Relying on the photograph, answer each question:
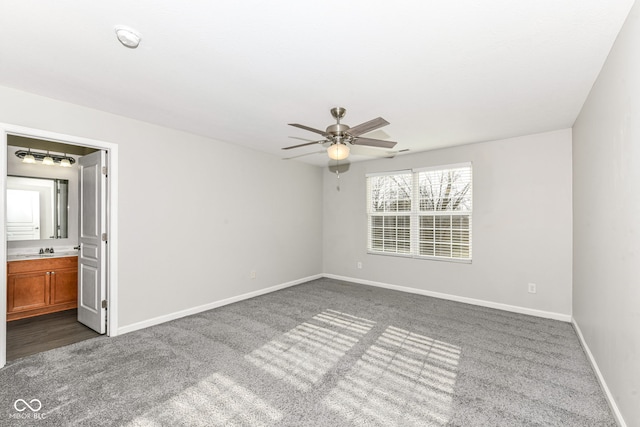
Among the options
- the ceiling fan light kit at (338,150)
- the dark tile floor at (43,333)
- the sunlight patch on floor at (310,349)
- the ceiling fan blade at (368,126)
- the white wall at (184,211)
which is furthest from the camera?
the white wall at (184,211)

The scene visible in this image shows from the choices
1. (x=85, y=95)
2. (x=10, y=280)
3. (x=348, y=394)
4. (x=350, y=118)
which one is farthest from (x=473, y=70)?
(x=10, y=280)

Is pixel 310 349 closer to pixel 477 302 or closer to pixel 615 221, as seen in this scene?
pixel 615 221

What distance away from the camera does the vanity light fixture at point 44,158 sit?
4.05 metres

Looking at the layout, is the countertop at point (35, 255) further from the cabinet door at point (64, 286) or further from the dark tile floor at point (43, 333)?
the dark tile floor at point (43, 333)

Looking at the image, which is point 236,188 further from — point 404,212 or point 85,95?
point 404,212

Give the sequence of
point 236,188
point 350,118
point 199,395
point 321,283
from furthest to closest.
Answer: point 321,283, point 236,188, point 350,118, point 199,395

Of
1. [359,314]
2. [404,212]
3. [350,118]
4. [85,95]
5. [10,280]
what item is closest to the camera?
[85,95]

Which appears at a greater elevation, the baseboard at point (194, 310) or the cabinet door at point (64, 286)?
the cabinet door at point (64, 286)

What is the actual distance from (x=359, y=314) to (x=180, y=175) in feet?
10.1

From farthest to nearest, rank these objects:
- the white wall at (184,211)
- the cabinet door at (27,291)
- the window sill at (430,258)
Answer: the window sill at (430,258), the cabinet door at (27,291), the white wall at (184,211)

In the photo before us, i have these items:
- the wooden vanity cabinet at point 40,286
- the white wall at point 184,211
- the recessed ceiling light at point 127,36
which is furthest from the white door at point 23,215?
the recessed ceiling light at point 127,36

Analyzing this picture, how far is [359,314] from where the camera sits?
4.04 metres

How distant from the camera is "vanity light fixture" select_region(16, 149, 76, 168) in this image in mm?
4047

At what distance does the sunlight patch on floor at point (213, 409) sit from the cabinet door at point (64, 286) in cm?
317
